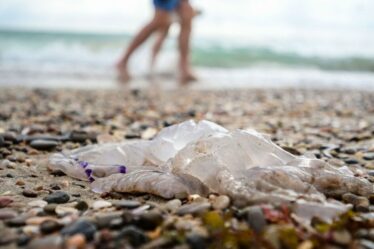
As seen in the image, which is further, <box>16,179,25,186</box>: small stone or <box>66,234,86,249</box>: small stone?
<box>16,179,25,186</box>: small stone

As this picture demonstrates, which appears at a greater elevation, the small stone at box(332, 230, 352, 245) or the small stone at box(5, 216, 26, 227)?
the small stone at box(332, 230, 352, 245)

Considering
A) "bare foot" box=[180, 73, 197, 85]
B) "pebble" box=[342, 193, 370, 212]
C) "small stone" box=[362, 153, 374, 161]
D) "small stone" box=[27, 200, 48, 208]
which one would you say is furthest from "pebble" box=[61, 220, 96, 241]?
"bare foot" box=[180, 73, 197, 85]

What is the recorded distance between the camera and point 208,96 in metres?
6.27

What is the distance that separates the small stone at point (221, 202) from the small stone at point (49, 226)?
51 centimetres

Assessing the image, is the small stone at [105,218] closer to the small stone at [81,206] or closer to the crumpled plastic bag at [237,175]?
the small stone at [81,206]

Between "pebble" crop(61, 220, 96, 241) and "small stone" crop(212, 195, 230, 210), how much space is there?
1.39ft

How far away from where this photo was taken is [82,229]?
1.38 meters

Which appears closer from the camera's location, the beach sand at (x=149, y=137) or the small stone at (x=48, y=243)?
the small stone at (x=48, y=243)

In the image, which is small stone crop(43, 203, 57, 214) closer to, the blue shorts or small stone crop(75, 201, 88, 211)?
small stone crop(75, 201, 88, 211)

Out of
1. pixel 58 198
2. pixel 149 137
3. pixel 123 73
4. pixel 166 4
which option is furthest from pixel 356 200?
pixel 123 73

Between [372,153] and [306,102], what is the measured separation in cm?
326

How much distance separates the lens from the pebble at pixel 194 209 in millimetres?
1568

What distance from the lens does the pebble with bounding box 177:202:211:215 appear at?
1568 millimetres

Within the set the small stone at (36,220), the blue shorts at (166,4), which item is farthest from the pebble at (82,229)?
the blue shorts at (166,4)
